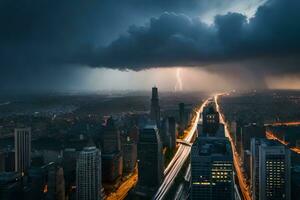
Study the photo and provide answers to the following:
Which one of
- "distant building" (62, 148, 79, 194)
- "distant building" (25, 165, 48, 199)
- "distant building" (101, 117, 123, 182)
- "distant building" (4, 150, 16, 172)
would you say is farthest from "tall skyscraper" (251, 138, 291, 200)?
"distant building" (4, 150, 16, 172)

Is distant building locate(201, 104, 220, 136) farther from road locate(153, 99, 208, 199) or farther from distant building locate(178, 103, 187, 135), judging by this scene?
distant building locate(178, 103, 187, 135)

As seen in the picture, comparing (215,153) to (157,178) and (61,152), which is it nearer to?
(157,178)

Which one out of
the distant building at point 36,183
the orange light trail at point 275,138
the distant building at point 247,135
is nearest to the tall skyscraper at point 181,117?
the distant building at point 247,135

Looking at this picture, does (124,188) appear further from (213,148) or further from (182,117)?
(182,117)

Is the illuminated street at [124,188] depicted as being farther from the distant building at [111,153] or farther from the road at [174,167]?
the road at [174,167]

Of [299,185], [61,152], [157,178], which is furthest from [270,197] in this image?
[61,152]
